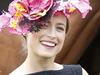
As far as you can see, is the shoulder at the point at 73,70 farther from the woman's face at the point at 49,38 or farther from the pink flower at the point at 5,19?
the pink flower at the point at 5,19

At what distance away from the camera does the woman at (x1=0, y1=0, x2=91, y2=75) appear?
4.37 feet

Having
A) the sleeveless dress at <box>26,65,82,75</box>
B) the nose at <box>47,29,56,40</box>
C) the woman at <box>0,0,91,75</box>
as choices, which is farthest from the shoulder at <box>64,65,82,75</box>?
the nose at <box>47,29,56,40</box>

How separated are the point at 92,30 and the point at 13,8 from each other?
1.01 m

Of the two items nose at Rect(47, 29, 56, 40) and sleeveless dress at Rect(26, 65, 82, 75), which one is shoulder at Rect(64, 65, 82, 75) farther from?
nose at Rect(47, 29, 56, 40)

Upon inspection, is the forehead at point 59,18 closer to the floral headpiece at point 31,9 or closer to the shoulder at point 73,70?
the floral headpiece at point 31,9

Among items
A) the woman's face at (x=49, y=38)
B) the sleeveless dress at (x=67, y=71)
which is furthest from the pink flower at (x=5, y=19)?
the sleeveless dress at (x=67, y=71)

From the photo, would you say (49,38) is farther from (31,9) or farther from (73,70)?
(73,70)

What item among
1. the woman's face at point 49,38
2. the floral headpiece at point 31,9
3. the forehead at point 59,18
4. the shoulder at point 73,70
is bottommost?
the shoulder at point 73,70

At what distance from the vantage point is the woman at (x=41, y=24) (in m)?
1.33

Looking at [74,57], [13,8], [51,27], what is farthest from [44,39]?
[74,57]

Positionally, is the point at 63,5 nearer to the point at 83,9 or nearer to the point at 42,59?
the point at 83,9

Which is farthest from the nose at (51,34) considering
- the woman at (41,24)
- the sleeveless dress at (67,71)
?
the sleeveless dress at (67,71)

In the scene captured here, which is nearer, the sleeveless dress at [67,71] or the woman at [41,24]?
the woman at [41,24]

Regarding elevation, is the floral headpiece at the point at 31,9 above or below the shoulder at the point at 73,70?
above
